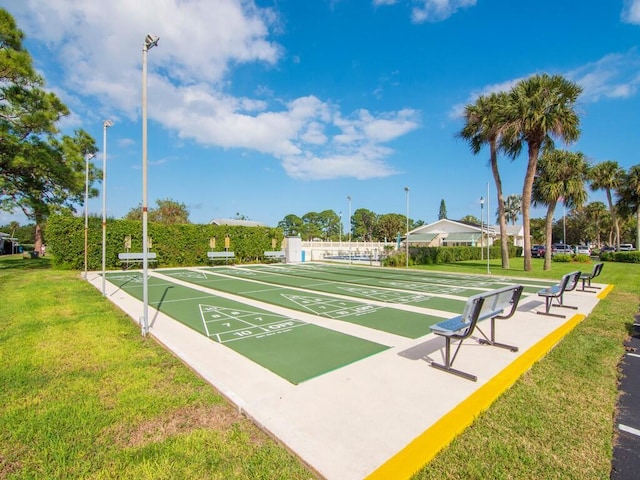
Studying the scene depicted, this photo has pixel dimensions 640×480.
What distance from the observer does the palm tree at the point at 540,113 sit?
55.0 ft

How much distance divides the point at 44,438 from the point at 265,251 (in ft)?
74.0

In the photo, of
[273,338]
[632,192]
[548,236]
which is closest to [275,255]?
[548,236]

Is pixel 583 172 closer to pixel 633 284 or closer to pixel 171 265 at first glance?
pixel 633 284

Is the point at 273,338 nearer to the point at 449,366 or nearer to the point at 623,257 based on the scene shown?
the point at 449,366

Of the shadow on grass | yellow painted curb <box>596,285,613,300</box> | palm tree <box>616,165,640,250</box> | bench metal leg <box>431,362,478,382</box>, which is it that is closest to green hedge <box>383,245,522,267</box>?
yellow painted curb <box>596,285,613,300</box>

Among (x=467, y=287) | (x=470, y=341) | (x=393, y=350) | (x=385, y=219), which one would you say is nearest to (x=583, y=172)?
(x=467, y=287)

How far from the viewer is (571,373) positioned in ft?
13.6

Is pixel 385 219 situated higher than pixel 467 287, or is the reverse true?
pixel 385 219

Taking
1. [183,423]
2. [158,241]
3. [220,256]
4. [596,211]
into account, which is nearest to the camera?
[183,423]

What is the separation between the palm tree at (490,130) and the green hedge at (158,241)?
1559 centimetres

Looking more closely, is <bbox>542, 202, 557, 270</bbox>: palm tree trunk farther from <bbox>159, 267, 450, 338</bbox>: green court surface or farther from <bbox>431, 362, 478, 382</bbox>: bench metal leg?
<bbox>431, 362, 478, 382</bbox>: bench metal leg

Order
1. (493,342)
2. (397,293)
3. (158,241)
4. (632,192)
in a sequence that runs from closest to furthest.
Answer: (493,342) → (397,293) → (158,241) → (632,192)

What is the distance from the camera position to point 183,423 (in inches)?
117

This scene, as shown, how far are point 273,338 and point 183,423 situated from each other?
8.61 ft
